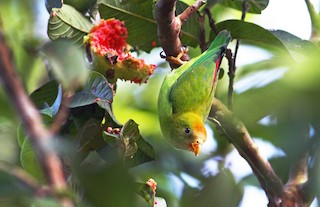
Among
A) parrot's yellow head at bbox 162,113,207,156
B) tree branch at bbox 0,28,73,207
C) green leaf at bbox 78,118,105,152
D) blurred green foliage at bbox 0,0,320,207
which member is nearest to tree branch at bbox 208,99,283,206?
blurred green foliage at bbox 0,0,320,207

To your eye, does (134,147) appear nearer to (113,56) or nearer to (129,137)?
(129,137)

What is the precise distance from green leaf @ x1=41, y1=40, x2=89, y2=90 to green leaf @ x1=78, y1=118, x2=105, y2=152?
0.66 meters

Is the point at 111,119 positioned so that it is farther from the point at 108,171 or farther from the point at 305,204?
the point at 108,171

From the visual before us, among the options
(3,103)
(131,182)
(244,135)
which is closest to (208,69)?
(244,135)

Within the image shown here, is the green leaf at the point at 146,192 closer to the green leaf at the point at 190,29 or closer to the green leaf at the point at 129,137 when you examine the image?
the green leaf at the point at 129,137

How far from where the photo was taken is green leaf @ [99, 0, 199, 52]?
73.7 inches

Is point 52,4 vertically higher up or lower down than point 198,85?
higher up

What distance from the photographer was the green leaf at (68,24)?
174 centimetres

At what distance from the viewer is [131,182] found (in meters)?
0.79

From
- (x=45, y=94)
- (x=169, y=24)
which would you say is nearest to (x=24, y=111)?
(x=169, y=24)

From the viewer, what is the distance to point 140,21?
75.4 inches

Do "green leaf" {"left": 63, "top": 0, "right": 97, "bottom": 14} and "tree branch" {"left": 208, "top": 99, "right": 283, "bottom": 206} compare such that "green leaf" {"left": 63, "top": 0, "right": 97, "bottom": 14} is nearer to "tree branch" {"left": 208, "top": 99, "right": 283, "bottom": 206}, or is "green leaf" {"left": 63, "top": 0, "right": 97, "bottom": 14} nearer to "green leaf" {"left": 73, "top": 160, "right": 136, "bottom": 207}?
"tree branch" {"left": 208, "top": 99, "right": 283, "bottom": 206}

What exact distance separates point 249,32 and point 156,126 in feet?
3.14

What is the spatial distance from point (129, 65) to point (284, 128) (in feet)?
1.53
